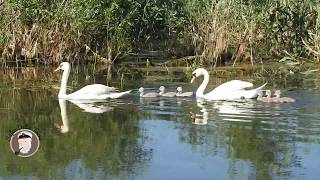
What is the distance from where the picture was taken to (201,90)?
14.3 m

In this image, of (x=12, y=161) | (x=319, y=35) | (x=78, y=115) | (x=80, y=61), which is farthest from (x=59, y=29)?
(x=12, y=161)

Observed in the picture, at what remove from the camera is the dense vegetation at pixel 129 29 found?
20688mm

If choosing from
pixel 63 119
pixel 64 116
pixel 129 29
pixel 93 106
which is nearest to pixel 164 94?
pixel 93 106

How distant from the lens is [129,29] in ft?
73.3

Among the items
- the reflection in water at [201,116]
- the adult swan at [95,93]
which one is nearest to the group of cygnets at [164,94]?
the adult swan at [95,93]

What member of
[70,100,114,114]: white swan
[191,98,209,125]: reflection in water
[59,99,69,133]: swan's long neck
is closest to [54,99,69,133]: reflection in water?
[59,99,69,133]: swan's long neck

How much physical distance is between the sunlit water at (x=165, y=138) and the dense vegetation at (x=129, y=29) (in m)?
6.79

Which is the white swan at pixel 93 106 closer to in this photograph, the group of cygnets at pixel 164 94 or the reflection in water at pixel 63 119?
the reflection in water at pixel 63 119

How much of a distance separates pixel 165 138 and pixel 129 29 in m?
12.7

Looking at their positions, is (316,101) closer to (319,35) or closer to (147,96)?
(147,96)

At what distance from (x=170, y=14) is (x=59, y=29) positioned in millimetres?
4819

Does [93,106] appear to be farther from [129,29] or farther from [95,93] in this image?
[129,29]

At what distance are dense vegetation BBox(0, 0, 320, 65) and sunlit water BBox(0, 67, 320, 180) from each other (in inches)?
267

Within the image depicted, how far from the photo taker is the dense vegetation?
20.7 meters
